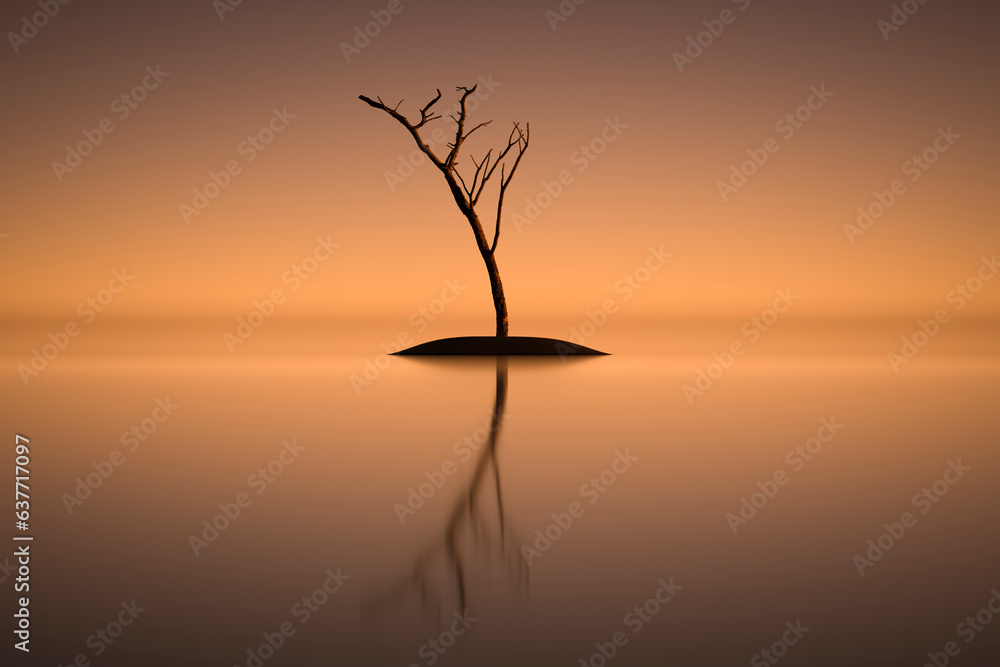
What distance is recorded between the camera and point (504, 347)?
1361 cm

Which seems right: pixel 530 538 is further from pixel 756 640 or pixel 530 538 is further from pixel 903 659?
pixel 903 659

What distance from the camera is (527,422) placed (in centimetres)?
476

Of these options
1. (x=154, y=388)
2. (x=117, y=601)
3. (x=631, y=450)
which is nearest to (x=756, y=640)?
(x=117, y=601)

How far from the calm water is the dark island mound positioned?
852cm

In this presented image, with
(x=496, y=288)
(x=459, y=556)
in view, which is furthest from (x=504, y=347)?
(x=459, y=556)

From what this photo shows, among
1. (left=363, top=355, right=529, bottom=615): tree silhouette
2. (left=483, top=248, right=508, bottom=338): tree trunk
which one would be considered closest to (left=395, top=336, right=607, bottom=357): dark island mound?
(left=483, top=248, right=508, bottom=338): tree trunk

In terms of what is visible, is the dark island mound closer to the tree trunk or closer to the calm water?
the tree trunk

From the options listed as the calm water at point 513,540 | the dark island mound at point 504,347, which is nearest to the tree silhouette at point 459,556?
the calm water at point 513,540

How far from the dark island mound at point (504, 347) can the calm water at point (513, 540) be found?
28.0ft

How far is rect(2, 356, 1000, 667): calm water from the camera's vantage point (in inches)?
61.9

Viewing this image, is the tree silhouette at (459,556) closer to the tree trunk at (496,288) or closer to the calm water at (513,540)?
the calm water at (513,540)

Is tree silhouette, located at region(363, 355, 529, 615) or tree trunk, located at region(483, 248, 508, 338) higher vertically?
tree trunk, located at region(483, 248, 508, 338)

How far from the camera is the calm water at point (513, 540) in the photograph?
1572 mm

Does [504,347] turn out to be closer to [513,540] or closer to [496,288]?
[496,288]
